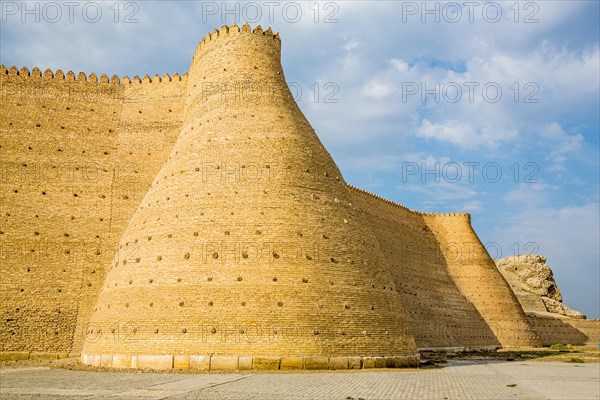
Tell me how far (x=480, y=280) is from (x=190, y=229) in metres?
26.7

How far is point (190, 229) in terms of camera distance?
15836 mm

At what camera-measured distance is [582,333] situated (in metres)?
45.0

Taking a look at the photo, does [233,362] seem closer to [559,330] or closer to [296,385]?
[296,385]

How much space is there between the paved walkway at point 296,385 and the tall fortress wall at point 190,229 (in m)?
1.24

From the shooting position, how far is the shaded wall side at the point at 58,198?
1878 centimetres

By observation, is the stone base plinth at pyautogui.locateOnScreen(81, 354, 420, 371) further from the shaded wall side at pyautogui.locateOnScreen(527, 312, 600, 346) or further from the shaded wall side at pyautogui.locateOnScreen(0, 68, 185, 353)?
the shaded wall side at pyautogui.locateOnScreen(527, 312, 600, 346)

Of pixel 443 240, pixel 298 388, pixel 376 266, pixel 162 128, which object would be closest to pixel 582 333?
pixel 443 240

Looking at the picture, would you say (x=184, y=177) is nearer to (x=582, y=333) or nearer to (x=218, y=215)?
(x=218, y=215)

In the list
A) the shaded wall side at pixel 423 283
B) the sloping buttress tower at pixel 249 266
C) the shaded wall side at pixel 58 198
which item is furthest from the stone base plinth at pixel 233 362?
the shaded wall side at pixel 423 283

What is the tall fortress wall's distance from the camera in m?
14.5

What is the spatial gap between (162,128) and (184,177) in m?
5.73

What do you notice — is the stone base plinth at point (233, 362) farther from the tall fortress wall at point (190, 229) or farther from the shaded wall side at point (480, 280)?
the shaded wall side at point (480, 280)

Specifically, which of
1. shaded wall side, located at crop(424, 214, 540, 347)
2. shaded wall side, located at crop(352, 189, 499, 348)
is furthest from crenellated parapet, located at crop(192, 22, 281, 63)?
shaded wall side, located at crop(424, 214, 540, 347)

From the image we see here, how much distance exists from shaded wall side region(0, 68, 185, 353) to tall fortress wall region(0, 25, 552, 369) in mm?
51
